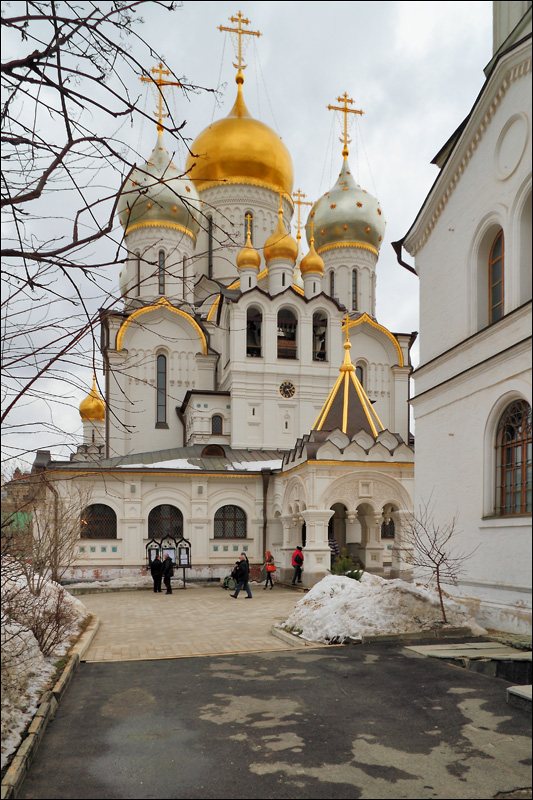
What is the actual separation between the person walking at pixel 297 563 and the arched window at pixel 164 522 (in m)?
4.60

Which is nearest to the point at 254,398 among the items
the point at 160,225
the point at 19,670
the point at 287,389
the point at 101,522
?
the point at 287,389

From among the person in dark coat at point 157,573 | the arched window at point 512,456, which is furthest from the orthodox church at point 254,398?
the arched window at point 512,456

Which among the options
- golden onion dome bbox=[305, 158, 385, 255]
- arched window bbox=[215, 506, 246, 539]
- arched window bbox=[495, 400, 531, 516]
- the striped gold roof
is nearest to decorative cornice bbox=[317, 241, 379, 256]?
golden onion dome bbox=[305, 158, 385, 255]

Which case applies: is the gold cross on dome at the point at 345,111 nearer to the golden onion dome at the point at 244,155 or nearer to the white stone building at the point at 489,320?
the golden onion dome at the point at 244,155

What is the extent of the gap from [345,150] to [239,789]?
36280 mm

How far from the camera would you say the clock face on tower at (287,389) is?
87.0ft

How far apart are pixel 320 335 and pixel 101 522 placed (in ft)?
38.9

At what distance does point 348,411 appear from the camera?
2100 centimetres

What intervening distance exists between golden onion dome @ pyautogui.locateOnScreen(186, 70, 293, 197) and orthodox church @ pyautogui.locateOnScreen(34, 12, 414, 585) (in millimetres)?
97

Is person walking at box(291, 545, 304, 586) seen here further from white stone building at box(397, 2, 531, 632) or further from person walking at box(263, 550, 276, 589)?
white stone building at box(397, 2, 531, 632)

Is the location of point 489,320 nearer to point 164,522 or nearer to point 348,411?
point 348,411

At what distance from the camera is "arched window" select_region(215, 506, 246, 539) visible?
2344 centimetres

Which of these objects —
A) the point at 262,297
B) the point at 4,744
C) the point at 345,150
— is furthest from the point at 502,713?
the point at 345,150

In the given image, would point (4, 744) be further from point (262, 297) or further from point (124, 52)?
point (262, 297)
